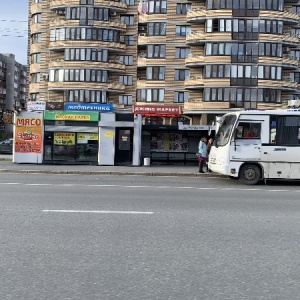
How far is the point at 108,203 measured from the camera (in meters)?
11.0

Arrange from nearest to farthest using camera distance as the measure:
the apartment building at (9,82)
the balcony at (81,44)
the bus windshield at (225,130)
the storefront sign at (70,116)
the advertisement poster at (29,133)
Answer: the bus windshield at (225,130) < the storefront sign at (70,116) < the advertisement poster at (29,133) < the balcony at (81,44) < the apartment building at (9,82)

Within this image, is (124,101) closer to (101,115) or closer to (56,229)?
(101,115)

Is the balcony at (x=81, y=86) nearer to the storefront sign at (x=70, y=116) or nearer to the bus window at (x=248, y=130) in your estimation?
the storefront sign at (x=70, y=116)

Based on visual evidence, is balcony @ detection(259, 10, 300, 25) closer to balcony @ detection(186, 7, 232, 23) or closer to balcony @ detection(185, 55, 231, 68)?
balcony @ detection(186, 7, 232, 23)

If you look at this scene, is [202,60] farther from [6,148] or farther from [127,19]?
[6,148]

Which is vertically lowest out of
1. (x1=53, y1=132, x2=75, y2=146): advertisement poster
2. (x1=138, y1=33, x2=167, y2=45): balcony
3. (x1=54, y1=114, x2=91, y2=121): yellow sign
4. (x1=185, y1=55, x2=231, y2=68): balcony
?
(x1=53, y1=132, x2=75, y2=146): advertisement poster

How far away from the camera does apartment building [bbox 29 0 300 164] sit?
5022 cm

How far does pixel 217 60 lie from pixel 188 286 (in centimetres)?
4686

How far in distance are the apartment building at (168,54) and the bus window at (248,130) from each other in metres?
27.2

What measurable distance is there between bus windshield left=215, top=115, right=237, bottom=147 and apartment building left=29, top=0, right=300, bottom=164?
26.1 metres

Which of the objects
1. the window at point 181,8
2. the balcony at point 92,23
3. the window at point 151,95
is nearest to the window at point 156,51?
the window at point 151,95

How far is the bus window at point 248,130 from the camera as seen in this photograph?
1805cm

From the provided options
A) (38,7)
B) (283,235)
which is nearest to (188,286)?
(283,235)

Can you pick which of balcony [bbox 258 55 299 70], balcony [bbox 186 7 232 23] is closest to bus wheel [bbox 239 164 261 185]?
balcony [bbox 258 55 299 70]
